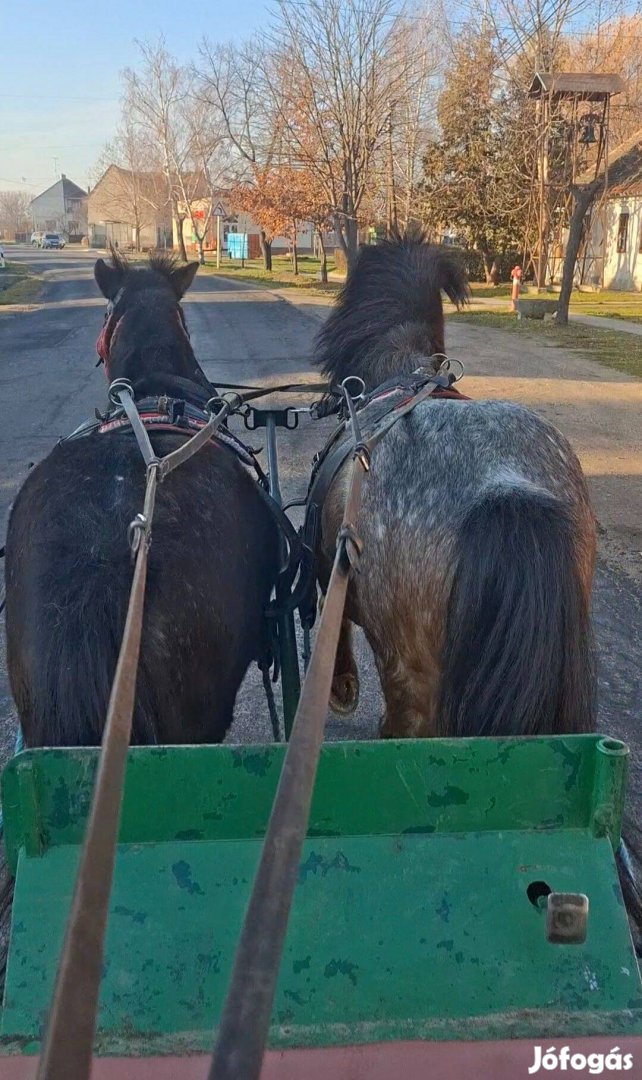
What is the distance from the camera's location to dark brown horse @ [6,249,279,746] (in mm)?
2109

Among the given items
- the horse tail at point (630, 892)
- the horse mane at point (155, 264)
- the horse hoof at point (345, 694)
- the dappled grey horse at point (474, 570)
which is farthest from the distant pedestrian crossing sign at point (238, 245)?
the horse tail at point (630, 892)

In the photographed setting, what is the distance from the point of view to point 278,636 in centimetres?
305

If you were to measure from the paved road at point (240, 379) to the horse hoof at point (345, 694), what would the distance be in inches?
2.8

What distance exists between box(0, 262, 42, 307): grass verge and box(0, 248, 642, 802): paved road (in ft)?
2.92

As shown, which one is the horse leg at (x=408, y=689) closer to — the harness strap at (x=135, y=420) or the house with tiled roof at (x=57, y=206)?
the harness strap at (x=135, y=420)

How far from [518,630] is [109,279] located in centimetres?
297

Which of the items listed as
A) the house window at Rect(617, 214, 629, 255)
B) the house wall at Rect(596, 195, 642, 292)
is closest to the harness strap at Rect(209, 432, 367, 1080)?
the house wall at Rect(596, 195, 642, 292)

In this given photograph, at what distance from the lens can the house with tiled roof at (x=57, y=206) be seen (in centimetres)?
13062

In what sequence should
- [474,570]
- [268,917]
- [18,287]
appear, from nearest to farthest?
[268,917], [474,570], [18,287]

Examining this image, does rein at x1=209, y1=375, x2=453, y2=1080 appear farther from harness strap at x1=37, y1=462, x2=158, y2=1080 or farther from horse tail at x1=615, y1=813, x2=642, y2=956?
horse tail at x1=615, y1=813, x2=642, y2=956

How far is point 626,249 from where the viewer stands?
3516cm

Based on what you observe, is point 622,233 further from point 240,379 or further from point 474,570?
point 474,570

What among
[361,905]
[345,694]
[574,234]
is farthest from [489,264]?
[361,905]

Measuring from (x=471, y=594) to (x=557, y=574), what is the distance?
22cm
